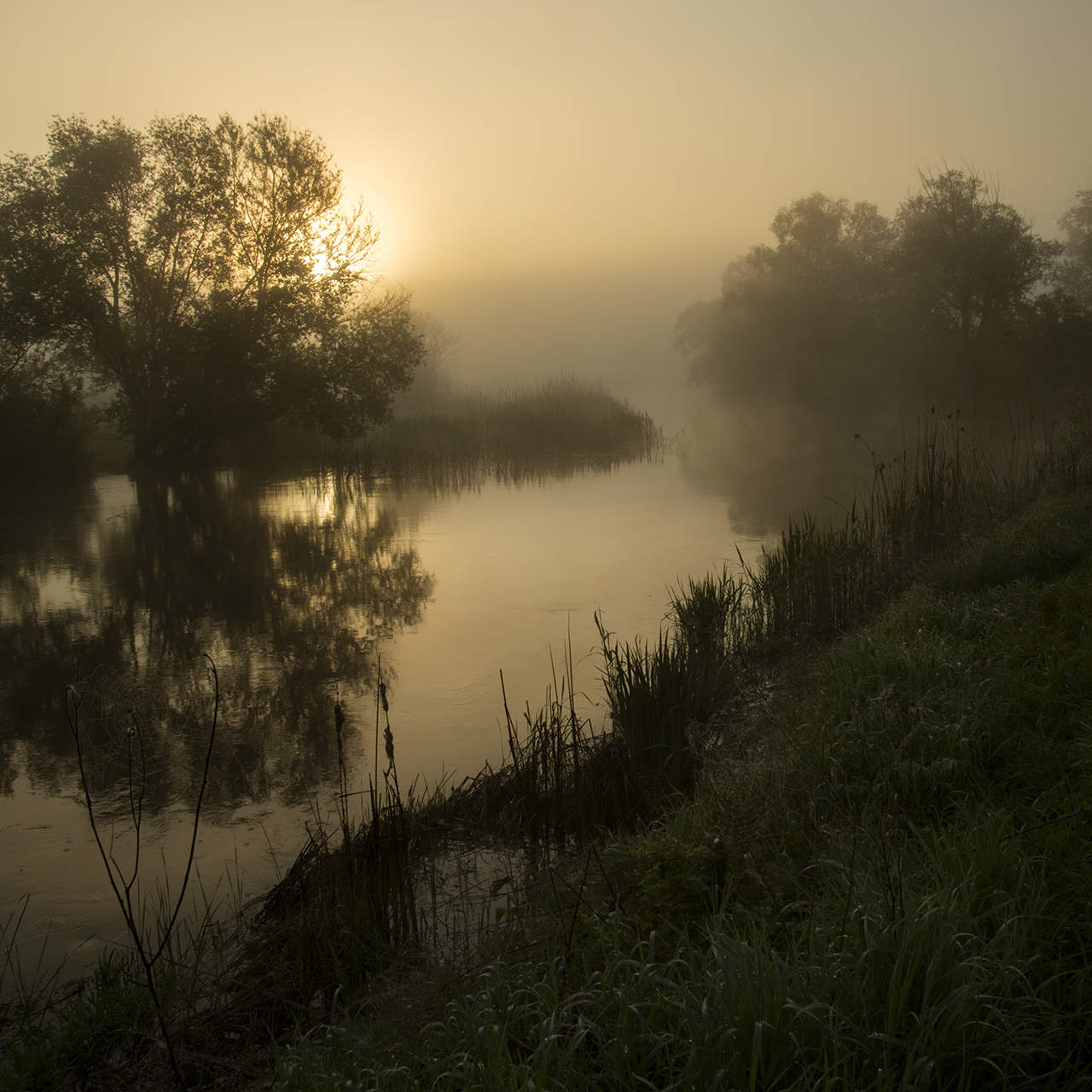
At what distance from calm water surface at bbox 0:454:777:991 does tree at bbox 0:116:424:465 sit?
8937 millimetres

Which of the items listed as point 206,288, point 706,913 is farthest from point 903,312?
point 706,913

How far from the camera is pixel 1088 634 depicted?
407cm

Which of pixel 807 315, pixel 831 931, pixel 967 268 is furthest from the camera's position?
pixel 807 315

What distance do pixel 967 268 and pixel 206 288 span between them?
78.6 ft

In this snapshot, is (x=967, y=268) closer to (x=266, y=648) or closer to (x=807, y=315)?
(x=807, y=315)

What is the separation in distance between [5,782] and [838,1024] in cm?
442

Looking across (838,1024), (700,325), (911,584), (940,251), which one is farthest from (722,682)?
(700,325)

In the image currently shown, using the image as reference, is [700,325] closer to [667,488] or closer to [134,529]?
[667,488]

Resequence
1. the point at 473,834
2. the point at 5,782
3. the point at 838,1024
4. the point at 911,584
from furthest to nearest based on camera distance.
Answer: the point at 911,584 → the point at 5,782 → the point at 473,834 → the point at 838,1024

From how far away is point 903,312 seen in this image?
32.9 meters

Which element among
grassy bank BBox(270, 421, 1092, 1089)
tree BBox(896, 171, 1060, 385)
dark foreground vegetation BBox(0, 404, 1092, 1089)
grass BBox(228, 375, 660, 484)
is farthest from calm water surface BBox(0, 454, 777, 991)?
tree BBox(896, 171, 1060, 385)

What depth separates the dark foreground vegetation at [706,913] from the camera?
6.26ft

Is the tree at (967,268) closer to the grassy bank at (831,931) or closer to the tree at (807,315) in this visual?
the tree at (807,315)

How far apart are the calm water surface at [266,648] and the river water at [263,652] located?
22 mm
